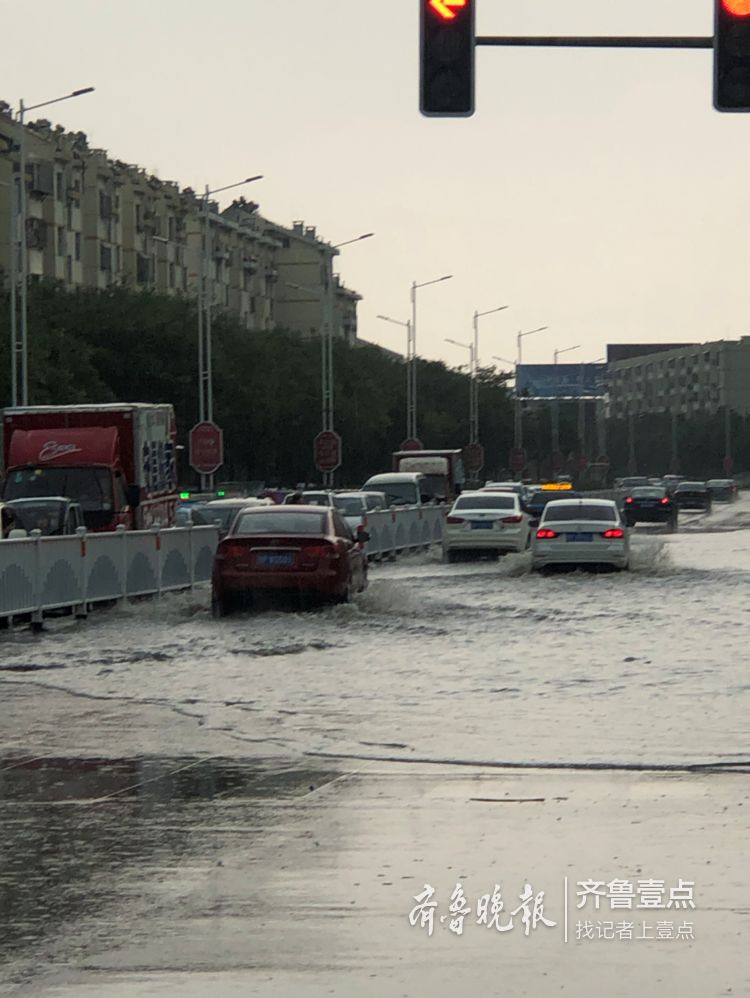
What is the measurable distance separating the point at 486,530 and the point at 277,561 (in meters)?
19.8

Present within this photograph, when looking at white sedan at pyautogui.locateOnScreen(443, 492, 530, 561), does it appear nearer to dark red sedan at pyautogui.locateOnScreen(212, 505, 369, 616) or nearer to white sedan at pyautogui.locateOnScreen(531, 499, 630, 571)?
white sedan at pyautogui.locateOnScreen(531, 499, 630, 571)

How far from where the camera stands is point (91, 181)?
11706 cm

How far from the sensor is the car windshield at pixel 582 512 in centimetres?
4069

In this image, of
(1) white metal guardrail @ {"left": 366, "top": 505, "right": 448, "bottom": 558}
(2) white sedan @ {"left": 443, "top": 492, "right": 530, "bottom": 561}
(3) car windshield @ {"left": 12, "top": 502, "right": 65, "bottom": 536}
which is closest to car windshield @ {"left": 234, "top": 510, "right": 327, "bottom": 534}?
(3) car windshield @ {"left": 12, "top": 502, "right": 65, "bottom": 536}

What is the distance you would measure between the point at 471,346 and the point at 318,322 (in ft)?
156

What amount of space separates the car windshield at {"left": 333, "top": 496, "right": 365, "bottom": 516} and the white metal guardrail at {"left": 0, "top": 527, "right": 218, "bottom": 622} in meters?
13.3

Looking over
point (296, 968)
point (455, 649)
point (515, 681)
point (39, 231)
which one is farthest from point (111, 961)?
point (39, 231)

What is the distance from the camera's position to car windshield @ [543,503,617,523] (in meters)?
40.7

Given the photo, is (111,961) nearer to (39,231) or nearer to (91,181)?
(39,231)

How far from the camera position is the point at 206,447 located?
5625 centimetres

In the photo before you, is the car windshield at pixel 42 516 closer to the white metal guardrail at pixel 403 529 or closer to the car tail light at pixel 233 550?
the car tail light at pixel 233 550

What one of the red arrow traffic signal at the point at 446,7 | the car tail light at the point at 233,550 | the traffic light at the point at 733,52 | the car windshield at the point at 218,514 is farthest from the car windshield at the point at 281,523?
the traffic light at the point at 733,52

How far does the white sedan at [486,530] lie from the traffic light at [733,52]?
32.0 meters

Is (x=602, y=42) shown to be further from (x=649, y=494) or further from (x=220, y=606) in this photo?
(x=649, y=494)
